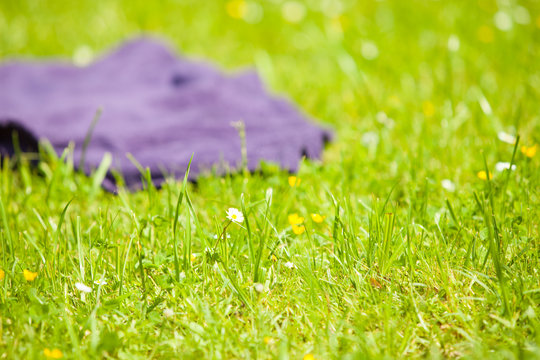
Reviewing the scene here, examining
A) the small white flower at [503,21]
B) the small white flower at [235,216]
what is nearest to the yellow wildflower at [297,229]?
the small white flower at [235,216]

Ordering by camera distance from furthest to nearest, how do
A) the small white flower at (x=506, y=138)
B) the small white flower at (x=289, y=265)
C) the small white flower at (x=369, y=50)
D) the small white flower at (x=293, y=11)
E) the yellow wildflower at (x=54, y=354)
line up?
the small white flower at (x=293, y=11) < the small white flower at (x=369, y=50) < the small white flower at (x=506, y=138) < the small white flower at (x=289, y=265) < the yellow wildflower at (x=54, y=354)

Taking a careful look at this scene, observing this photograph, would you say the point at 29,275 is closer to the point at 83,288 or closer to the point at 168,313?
the point at 83,288

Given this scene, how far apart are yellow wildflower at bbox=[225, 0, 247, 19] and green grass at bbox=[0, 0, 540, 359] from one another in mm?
1401

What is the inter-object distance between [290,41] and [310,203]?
1917 mm

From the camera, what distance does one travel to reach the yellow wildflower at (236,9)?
3.50 m

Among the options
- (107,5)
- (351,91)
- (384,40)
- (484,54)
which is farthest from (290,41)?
(107,5)

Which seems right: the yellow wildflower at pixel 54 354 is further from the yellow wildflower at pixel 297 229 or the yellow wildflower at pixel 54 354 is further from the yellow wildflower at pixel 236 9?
the yellow wildflower at pixel 236 9

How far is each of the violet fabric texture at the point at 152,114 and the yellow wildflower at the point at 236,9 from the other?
86 centimetres

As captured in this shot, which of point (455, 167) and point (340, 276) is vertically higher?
point (455, 167)

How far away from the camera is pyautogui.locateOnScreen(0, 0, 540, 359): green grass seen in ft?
3.61

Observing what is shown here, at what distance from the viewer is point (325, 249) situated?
1.40 m

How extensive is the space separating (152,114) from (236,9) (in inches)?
63.2

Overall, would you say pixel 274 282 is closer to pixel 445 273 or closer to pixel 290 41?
pixel 445 273

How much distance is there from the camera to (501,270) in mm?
1146
